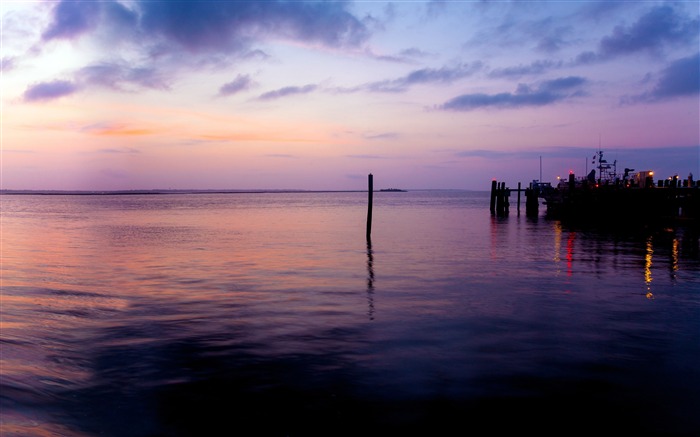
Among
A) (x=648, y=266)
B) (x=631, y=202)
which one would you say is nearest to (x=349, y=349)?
(x=648, y=266)

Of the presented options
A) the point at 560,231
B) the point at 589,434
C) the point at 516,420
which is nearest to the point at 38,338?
the point at 516,420

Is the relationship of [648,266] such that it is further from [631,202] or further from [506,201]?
[506,201]

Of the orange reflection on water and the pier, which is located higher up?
the pier

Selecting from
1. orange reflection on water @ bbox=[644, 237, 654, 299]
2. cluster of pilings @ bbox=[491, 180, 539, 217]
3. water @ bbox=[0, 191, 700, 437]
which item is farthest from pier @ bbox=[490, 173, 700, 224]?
water @ bbox=[0, 191, 700, 437]

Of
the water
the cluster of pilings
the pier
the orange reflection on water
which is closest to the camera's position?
the water

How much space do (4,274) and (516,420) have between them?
19957 mm

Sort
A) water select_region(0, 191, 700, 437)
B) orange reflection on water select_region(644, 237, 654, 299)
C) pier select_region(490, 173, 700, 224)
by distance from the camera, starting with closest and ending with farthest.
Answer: water select_region(0, 191, 700, 437)
orange reflection on water select_region(644, 237, 654, 299)
pier select_region(490, 173, 700, 224)

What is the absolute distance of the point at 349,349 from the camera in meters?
10.6

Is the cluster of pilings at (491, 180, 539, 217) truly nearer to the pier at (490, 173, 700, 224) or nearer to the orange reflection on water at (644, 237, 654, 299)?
the pier at (490, 173, 700, 224)

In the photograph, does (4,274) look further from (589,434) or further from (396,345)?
(589,434)

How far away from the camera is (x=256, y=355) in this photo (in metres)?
10.2

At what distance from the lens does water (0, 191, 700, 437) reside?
295 inches

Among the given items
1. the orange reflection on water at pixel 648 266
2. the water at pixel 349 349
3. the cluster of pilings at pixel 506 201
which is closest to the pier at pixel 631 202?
the cluster of pilings at pixel 506 201

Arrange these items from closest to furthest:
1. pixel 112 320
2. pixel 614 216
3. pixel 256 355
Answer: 1. pixel 256 355
2. pixel 112 320
3. pixel 614 216
